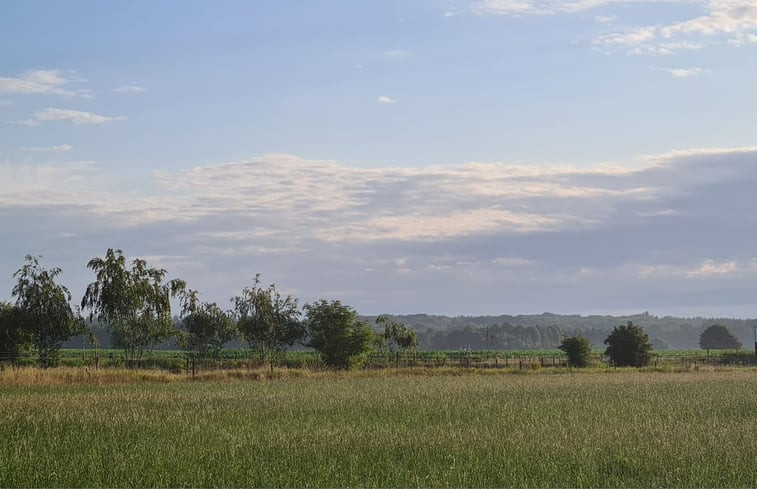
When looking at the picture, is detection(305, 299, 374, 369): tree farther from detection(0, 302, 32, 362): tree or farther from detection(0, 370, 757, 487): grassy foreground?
detection(0, 370, 757, 487): grassy foreground

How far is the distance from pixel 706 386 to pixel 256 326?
35.2m

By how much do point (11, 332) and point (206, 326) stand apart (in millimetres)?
15040

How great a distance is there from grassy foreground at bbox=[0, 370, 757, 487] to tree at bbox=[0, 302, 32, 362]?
87.8 feet

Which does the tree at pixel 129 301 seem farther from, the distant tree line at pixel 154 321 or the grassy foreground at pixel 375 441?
the grassy foreground at pixel 375 441

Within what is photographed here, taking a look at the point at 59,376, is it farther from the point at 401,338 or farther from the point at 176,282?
the point at 401,338

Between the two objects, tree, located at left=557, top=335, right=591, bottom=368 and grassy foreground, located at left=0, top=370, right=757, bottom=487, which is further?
tree, located at left=557, top=335, right=591, bottom=368

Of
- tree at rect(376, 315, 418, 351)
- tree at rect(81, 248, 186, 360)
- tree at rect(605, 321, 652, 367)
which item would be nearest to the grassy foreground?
tree at rect(81, 248, 186, 360)

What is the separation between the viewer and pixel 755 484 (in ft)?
48.8

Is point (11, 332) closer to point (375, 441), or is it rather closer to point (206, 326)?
point (206, 326)

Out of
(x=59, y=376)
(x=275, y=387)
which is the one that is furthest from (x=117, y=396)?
(x=59, y=376)

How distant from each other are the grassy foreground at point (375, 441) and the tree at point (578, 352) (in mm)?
43669

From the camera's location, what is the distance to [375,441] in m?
19.6

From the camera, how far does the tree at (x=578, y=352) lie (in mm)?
76688

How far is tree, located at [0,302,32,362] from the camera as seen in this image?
190 feet
